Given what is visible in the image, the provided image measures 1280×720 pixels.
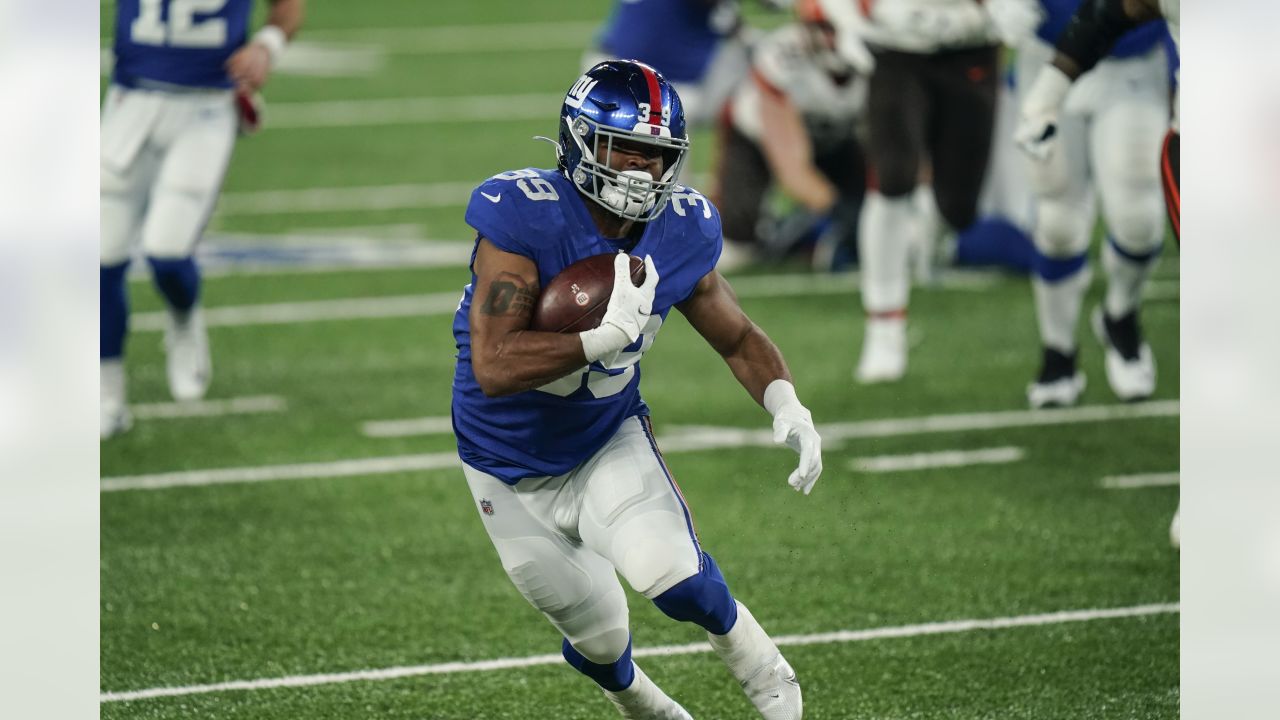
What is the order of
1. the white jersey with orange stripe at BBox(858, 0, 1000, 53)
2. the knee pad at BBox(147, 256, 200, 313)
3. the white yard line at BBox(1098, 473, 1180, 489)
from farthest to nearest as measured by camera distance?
1. the white jersey with orange stripe at BBox(858, 0, 1000, 53)
2. the knee pad at BBox(147, 256, 200, 313)
3. the white yard line at BBox(1098, 473, 1180, 489)

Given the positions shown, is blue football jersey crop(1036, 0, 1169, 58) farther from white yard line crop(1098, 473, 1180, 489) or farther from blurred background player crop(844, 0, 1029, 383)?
white yard line crop(1098, 473, 1180, 489)

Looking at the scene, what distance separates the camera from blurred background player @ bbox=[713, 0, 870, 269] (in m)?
7.98

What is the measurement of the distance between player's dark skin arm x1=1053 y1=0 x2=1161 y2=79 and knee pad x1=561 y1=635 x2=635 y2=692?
2.35 metres

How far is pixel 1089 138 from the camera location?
5688mm

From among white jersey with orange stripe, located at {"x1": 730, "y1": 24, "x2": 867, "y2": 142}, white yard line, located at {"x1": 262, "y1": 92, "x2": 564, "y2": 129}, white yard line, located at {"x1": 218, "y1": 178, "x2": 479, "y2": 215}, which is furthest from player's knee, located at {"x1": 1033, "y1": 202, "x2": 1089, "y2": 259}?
white yard line, located at {"x1": 262, "y1": 92, "x2": 564, "y2": 129}

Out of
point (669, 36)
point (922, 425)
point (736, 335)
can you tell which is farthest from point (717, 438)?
point (669, 36)

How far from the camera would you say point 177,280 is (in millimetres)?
5832

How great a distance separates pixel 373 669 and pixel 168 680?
451mm

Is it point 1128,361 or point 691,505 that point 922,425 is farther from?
point 691,505

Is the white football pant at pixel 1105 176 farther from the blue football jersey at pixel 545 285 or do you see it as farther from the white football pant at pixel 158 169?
the white football pant at pixel 158 169

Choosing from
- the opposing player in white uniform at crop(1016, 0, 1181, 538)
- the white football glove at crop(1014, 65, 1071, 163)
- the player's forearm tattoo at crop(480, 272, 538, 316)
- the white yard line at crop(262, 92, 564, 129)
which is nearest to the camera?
the player's forearm tattoo at crop(480, 272, 538, 316)
